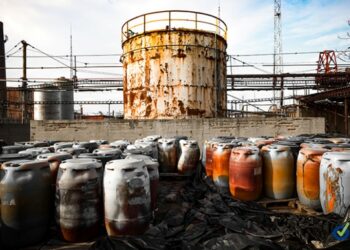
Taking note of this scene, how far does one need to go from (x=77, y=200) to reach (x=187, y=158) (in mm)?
4103

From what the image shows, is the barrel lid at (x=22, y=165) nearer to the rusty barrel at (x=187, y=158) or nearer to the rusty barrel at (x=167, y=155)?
the rusty barrel at (x=167, y=155)

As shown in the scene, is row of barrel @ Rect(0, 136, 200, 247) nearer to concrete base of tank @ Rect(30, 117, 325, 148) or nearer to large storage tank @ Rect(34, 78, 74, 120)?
concrete base of tank @ Rect(30, 117, 325, 148)

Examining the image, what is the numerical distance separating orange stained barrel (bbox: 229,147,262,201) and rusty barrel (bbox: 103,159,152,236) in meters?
2.34

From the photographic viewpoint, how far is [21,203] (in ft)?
11.4

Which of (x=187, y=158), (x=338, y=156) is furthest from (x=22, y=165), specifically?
(x=338, y=156)

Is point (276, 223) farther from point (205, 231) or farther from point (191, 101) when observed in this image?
point (191, 101)

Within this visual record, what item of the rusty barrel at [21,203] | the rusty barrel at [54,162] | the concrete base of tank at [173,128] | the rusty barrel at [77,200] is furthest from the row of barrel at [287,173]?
the concrete base of tank at [173,128]

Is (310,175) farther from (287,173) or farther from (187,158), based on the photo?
(187,158)

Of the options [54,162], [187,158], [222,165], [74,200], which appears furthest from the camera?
[187,158]

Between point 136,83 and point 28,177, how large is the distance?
9.08 m

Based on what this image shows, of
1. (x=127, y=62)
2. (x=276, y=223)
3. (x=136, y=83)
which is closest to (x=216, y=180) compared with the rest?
(x=276, y=223)

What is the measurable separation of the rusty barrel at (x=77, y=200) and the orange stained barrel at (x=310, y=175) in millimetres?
3704

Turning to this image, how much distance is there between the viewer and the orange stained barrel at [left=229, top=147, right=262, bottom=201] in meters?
5.12

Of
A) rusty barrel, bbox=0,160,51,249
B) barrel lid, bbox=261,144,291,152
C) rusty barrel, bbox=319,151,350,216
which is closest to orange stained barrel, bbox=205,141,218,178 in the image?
barrel lid, bbox=261,144,291,152
